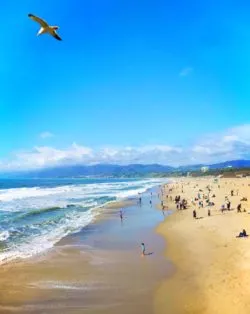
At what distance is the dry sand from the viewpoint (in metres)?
15.0

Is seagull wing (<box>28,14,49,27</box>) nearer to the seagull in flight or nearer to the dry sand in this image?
the seagull in flight

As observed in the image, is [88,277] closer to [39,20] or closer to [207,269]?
[207,269]

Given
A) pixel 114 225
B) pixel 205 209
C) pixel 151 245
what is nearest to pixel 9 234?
pixel 114 225

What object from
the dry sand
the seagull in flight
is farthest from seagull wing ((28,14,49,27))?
the dry sand

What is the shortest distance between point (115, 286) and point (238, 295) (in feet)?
17.3

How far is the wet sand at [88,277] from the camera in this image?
15.7 m

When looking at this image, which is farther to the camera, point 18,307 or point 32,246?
point 32,246

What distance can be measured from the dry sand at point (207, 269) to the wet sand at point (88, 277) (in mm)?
740

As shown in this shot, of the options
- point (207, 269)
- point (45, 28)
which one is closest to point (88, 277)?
point (207, 269)

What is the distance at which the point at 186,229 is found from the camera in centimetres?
3192

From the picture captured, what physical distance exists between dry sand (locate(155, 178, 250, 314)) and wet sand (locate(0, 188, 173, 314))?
0.74 m

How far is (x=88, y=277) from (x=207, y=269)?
5.71 meters

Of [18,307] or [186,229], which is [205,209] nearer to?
[186,229]

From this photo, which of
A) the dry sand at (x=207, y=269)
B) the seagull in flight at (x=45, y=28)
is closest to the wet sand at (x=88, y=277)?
the dry sand at (x=207, y=269)
